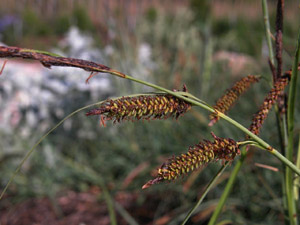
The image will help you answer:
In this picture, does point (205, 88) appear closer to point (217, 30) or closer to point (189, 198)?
point (189, 198)

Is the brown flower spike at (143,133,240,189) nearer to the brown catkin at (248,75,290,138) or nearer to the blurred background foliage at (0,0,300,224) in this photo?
the brown catkin at (248,75,290,138)

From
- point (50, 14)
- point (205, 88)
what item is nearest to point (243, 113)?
point (205, 88)

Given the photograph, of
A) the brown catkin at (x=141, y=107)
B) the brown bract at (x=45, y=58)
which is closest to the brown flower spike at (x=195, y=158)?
the brown catkin at (x=141, y=107)

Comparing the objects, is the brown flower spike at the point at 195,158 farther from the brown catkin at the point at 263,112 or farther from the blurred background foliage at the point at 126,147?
the blurred background foliage at the point at 126,147

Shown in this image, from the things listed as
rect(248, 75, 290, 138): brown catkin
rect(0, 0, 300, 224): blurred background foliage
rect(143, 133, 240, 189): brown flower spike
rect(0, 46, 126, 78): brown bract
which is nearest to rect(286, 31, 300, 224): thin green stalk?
rect(248, 75, 290, 138): brown catkin

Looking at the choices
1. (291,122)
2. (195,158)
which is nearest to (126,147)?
(291,122)
